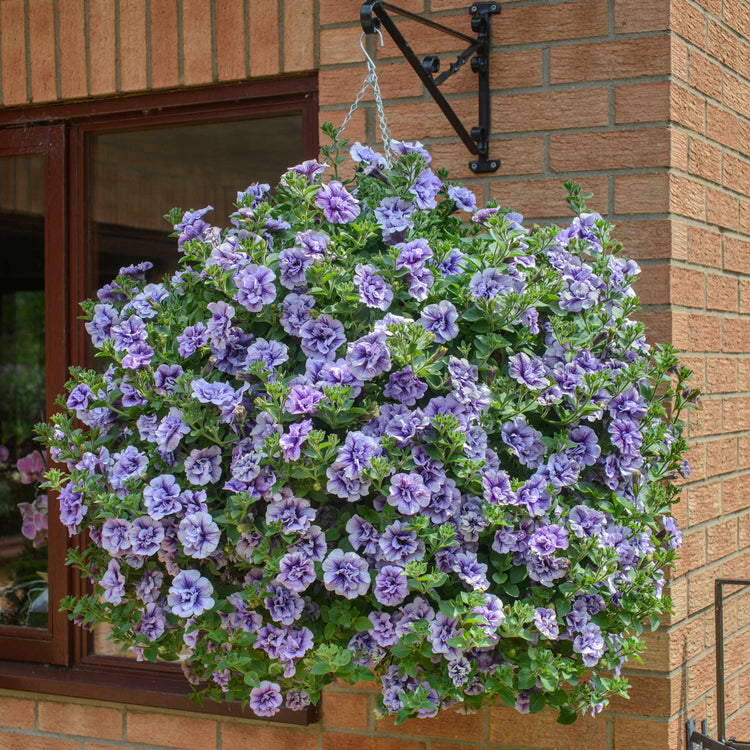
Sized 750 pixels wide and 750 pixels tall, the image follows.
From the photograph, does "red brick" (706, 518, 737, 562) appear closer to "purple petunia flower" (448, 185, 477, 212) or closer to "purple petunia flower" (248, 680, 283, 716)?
"purple petunia flower" (448, 185, 477, 212)

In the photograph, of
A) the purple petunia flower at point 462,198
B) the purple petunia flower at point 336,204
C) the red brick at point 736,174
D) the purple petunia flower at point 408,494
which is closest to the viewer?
the purple petunia flower at point 408,494

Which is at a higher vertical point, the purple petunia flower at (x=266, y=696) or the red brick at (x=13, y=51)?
the red brick at (x=13, y=51)

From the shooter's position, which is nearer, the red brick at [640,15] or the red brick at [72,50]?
the red brick at [640,15]

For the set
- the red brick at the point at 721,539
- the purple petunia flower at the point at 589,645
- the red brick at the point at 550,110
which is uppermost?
the red brick at the point at 550,110

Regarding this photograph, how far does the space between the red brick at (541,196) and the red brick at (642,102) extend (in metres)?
0.16

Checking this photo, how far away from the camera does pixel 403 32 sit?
257 cm

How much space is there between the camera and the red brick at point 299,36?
8.73 ft

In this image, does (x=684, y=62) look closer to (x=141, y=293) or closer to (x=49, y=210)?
(x=141, y=293)

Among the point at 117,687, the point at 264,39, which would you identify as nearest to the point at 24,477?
the point at 117,687

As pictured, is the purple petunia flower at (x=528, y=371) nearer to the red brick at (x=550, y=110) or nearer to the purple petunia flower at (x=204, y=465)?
the purple petunia flower at (x=204, y=465)

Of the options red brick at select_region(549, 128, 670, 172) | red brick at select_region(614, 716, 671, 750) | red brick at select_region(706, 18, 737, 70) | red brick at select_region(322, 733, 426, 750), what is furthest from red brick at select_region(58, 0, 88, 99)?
red brick at select_region(614, 716, 671, 750)

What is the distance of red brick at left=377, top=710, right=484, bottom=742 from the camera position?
2465mm

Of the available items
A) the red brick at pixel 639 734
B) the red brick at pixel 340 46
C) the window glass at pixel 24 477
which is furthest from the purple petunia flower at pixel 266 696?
the red brick at pixel 340 46

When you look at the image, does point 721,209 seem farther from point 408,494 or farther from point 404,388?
point 408,494
